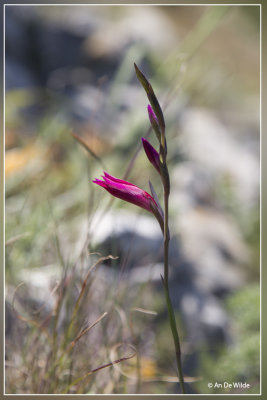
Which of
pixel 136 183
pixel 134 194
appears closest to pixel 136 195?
pixel 134 194

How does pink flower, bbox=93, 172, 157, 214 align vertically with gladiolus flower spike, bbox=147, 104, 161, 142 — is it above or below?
below

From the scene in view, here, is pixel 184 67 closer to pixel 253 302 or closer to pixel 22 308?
pixel 22 308

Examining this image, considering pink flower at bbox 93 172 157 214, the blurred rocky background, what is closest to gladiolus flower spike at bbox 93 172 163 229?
pink flower at bbox 93 172 157 214

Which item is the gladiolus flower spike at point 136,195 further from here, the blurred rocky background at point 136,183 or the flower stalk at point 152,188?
the blurred rocky background at point 136,183

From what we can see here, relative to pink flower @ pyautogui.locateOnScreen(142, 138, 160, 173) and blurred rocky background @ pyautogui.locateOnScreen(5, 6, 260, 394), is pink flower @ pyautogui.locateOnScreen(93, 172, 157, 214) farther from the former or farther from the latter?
blurred rocky background @ pyautogui.locateOnScreen(5, 6, 260, 394)

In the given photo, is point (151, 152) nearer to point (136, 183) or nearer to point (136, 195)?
point (136, 195)

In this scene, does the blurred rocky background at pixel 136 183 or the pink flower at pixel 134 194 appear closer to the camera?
the pink flower at pixel 134 194

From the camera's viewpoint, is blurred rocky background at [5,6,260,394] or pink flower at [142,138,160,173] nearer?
pink flower at [142,138,160,173]

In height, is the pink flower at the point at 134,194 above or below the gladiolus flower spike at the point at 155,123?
below


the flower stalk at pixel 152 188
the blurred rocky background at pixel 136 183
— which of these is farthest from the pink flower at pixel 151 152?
the blurred rocky background at pixel 136 183
